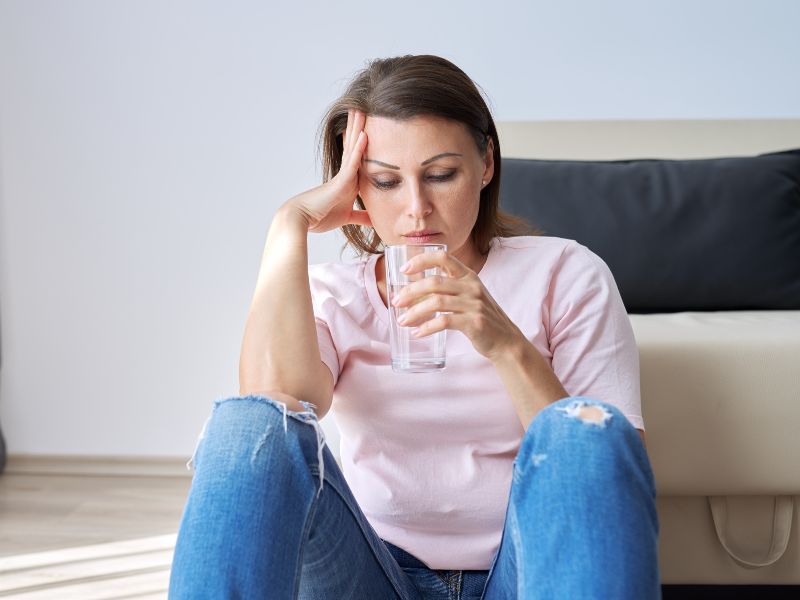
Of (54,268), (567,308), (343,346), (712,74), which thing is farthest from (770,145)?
(54,268)

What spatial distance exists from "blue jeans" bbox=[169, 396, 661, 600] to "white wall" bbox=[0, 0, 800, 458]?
1809mm

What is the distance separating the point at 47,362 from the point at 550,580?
2362 mm

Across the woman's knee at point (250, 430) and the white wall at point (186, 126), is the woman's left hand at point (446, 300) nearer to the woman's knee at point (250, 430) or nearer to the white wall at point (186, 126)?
the woman's knee at point (250, 430)

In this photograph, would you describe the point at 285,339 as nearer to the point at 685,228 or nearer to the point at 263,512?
the point at 263,512

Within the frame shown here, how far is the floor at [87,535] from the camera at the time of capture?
6.49 feet

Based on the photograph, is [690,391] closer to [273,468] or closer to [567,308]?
[567,308]

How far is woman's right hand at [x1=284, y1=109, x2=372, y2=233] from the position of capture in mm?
1302

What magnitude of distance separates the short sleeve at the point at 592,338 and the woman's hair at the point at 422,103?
6.2 inches

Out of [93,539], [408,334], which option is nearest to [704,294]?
[408,334]

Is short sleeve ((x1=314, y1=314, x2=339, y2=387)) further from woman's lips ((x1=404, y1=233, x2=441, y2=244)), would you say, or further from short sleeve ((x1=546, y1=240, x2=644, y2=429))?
short sleeve ((x1=546, y1=240, x2=644, y2=429))

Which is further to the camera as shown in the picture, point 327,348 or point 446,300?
point 327,348

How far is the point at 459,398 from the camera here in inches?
48.5

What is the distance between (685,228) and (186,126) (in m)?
1.49

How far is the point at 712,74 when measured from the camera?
8.57ft
